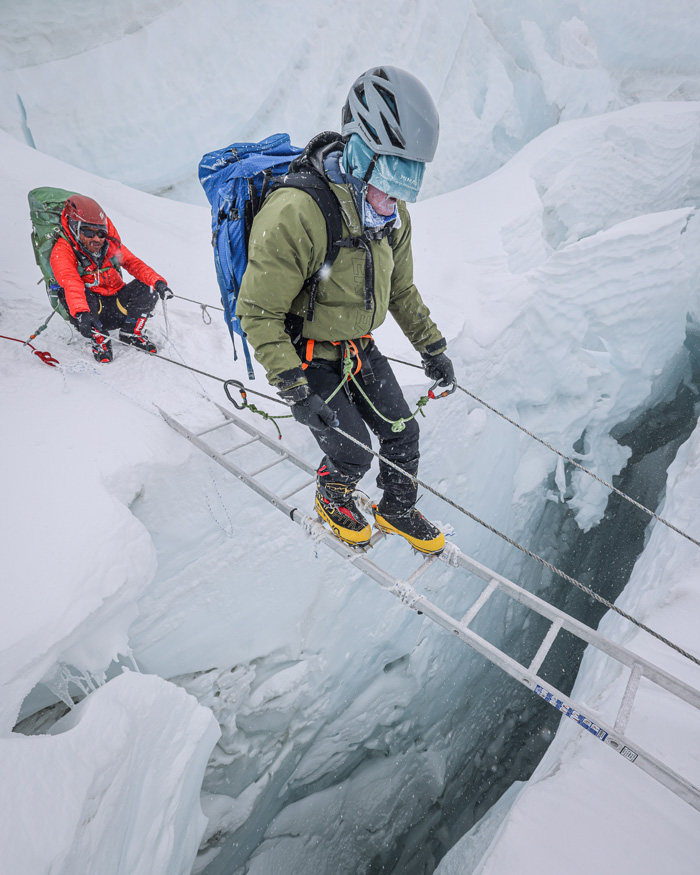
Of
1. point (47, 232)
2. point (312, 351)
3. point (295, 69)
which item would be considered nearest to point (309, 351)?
point (312, 351)

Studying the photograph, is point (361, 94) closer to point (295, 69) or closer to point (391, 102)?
point (391, 102)

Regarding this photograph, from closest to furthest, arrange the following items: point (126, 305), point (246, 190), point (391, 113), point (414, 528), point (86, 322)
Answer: point (391, 113) → point (246, 190) → point (414, 528) → point (86, 322) → point (126, 305)

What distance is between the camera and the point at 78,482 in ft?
7.79

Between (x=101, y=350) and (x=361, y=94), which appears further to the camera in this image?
(x=101, y=350)

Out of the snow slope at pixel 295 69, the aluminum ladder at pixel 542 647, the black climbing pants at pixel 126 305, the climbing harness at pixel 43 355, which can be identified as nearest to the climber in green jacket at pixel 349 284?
the aluminum ladder at pixel 542 647

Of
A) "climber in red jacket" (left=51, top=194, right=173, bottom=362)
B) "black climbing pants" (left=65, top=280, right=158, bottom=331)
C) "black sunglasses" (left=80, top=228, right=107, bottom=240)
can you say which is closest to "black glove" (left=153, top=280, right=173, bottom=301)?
"climber in red jacket" (left=51, top=194, right=173, bottom=362)

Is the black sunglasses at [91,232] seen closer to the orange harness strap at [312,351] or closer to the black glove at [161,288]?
the black glove at [161,288]

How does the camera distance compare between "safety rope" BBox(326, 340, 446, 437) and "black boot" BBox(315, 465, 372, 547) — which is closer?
"safety rope" BBox(326, 340, 446, 437)

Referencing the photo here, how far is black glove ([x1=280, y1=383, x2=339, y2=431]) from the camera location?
1.67m

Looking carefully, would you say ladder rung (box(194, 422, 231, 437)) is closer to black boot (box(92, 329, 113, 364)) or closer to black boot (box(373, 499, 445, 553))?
black boot (box(92, 329, 113, 364))

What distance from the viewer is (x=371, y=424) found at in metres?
2.19

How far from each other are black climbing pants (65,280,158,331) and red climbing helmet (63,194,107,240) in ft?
1.68

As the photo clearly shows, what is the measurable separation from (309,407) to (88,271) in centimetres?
258

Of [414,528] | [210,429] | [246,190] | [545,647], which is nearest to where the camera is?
[246,190]
